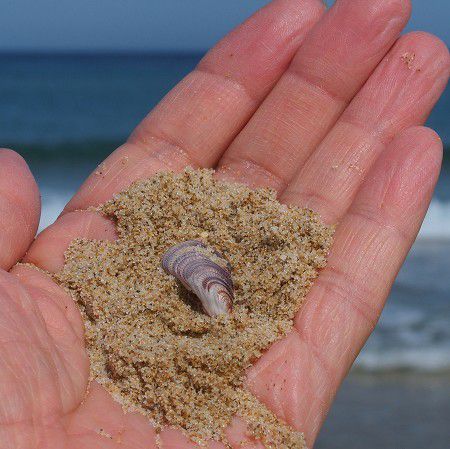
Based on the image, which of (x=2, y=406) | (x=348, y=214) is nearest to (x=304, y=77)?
(x=348, y=214)

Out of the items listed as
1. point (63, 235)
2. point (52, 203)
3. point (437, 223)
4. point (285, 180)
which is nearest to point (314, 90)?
point (285, 180)

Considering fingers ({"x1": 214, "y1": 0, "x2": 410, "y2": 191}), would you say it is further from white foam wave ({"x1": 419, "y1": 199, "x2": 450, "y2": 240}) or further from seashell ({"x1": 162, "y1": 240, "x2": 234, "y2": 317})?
white foam wave ({"x1": 419, "y1": 199, "x2": 450, "y2": 240})

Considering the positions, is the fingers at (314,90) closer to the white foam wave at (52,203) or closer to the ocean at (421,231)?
the ocean at (421,231)

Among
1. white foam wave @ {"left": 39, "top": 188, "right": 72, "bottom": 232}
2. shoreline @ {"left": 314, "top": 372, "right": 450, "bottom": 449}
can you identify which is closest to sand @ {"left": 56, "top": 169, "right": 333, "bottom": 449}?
shoreline @ {"left": 314, "top": 372, "right": 450, "bottom": 449}

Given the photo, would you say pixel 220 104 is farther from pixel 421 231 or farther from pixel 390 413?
pixel 421 231

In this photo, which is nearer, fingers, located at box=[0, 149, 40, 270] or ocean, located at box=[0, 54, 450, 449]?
fingers, located at box=[0, 149, 40, 270]

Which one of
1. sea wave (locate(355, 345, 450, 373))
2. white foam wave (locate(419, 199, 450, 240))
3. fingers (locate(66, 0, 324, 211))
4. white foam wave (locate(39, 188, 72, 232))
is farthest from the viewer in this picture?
white foam wave (locate(39, 188, 72, 232))

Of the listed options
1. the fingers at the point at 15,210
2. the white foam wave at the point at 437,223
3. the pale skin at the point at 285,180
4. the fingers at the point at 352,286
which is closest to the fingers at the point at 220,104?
the pale skin at the point at 285,180
